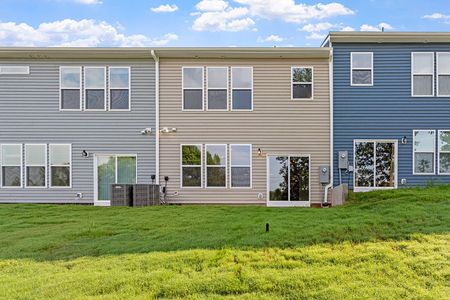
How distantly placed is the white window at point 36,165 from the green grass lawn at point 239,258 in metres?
5.24

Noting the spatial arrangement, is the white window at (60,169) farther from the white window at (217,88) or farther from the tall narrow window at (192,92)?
the white window at (217,88)

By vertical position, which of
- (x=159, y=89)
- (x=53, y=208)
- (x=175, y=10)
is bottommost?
(x=53, y=208)

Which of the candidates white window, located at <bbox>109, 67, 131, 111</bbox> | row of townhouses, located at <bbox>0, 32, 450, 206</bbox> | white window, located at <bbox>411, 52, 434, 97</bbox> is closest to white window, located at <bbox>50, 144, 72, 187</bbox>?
row of townhouses, located at <bbox>0, 32, 450, 206</bbox>

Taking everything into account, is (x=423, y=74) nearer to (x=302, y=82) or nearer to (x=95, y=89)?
(x=302, y=82)

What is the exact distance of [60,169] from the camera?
1330 cm

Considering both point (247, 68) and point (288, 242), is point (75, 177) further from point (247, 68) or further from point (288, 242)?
point (288, 242)

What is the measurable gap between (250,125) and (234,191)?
233 centimetres

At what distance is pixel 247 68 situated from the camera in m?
13.5

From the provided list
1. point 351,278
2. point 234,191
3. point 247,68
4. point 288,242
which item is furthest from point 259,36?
point 351,278

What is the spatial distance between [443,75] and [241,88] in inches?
273

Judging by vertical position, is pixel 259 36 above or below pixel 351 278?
above

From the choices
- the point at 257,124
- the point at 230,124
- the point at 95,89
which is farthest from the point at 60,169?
the point at 257,124

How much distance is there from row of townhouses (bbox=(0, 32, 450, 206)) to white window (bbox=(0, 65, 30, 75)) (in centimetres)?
5

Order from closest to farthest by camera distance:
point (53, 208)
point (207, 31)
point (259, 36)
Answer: point (53, 208) < point (259, 36) < point (207, 31)
